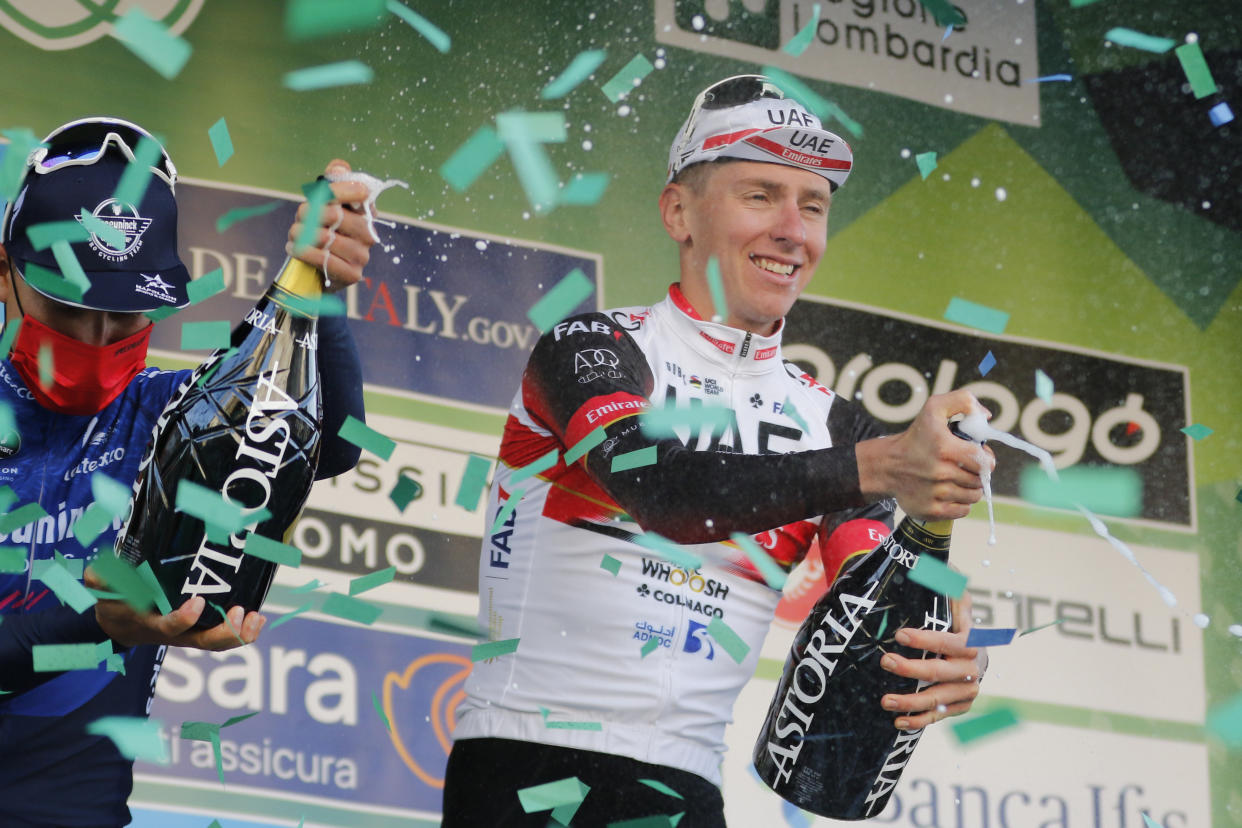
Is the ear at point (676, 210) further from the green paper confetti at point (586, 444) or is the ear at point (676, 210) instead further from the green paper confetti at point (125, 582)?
the green paper confetti at point (125, 582)

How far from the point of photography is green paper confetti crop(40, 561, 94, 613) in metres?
1.51

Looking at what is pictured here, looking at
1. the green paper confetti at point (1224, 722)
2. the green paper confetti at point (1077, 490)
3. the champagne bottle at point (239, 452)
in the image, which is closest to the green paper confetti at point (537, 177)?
the green paper confetti at point (1077, 490)

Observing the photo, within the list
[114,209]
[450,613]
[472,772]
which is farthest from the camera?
[450,613]

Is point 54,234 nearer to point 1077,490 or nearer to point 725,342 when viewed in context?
point 725,342

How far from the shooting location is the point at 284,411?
154 centimetres

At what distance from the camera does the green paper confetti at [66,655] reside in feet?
4.92

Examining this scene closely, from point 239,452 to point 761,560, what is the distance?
61cm

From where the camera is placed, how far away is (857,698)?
1.69 metres

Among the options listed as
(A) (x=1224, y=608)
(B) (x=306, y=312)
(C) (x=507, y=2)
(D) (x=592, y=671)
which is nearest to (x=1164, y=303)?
(A) (x=1224, y=608)

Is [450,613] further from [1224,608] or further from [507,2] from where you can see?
[1224,608]

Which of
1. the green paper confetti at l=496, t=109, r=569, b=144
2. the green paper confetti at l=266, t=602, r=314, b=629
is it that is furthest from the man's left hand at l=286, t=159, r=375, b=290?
the green paper confetti at l=496, t=109, r=569, b=144

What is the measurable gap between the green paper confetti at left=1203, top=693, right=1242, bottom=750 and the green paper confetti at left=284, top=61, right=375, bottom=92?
187 cm

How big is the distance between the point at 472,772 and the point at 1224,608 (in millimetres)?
1985

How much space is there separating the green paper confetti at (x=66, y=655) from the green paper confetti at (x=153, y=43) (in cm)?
91
